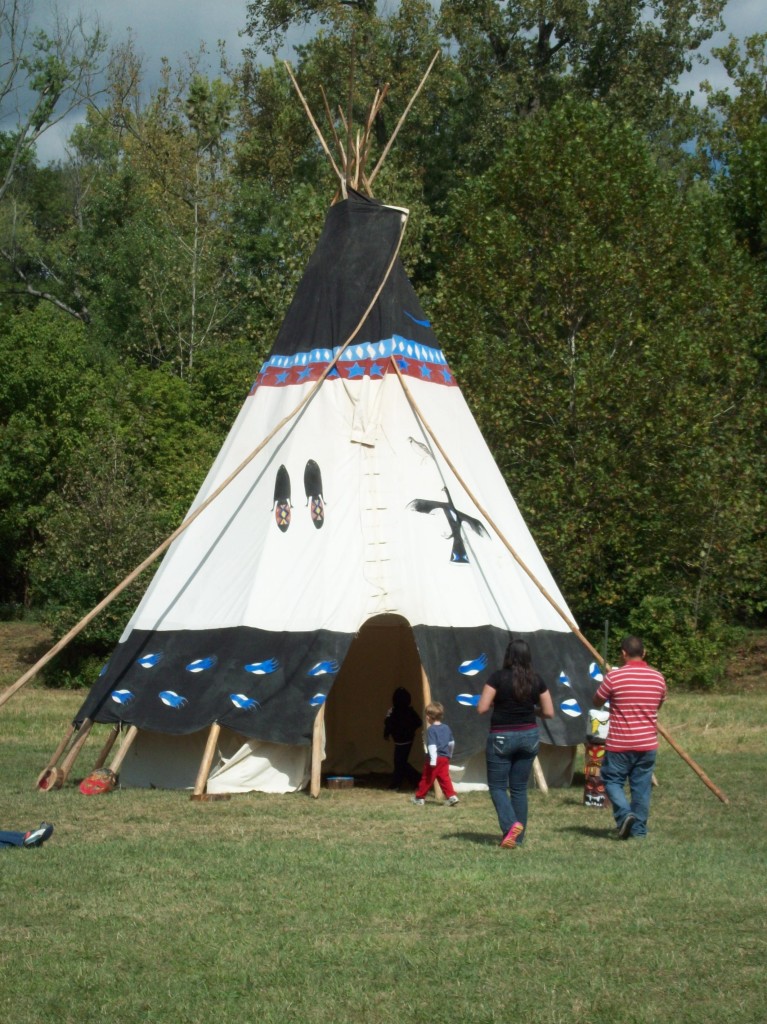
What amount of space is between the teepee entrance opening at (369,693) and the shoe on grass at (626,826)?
223 inches

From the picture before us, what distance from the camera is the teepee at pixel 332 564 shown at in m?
11.8

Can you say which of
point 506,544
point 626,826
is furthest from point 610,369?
point 626,826

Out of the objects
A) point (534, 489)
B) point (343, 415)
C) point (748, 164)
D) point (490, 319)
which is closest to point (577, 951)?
point (343, 415)

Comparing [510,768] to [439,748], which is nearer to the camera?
[510,768]

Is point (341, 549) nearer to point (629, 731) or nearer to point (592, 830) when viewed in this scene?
point (592, 830)

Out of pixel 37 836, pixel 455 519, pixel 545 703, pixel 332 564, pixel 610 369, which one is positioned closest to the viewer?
pixel 545 703

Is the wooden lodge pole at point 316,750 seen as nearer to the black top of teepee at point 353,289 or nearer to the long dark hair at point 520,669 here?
the long dark hair at point 520,669

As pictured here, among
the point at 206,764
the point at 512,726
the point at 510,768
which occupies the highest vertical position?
the point at 512,726

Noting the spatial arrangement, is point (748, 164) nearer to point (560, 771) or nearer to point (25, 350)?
point (25, 350)

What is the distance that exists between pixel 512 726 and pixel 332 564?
13.1ft

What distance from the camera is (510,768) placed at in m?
8.98

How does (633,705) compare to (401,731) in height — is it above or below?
above

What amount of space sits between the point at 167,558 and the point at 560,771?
4476 mm

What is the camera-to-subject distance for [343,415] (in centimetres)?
1345
